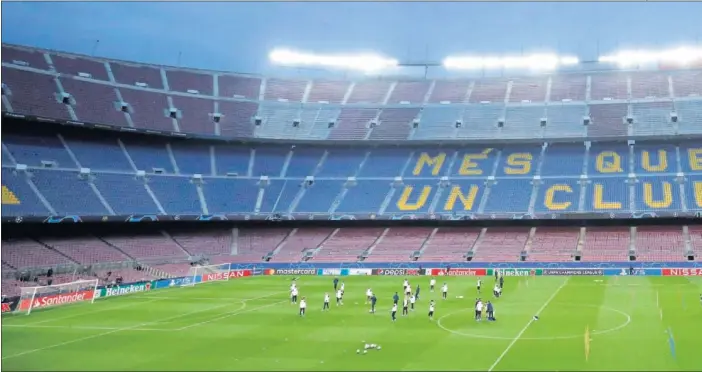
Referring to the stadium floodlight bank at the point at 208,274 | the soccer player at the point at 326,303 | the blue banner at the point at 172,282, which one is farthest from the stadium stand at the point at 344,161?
the soccer player at the point at 326,303

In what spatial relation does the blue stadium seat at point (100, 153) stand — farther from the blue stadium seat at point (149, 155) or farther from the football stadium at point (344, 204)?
the blue stadium seat at point (149, 155)

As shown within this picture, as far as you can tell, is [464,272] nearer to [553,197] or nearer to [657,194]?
[553,197]

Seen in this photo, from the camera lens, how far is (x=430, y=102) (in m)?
70.0

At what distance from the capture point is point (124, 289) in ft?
134

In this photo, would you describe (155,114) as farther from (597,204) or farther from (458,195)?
(597,204)

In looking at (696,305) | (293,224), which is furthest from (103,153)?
(696,305)

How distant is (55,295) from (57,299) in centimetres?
34

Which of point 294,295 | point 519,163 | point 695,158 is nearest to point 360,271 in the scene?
point 294,295

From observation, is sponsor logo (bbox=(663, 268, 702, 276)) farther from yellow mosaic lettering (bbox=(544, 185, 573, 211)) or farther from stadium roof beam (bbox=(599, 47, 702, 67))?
stadium roof beam (bbox=(599, 47, 702, 67))

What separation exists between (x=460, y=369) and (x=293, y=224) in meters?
46.0

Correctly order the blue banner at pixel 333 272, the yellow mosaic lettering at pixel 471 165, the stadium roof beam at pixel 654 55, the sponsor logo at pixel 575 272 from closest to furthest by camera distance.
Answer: the sponsor logo at pixel 575 272 < the blue banner at pixel 333 272 < the stadium roof beam at pixel 654 55 < the yellow mosaic lettering at pixel 471 165

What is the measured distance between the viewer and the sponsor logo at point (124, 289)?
39.3 m

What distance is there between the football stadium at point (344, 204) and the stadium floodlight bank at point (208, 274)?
0.26 metres

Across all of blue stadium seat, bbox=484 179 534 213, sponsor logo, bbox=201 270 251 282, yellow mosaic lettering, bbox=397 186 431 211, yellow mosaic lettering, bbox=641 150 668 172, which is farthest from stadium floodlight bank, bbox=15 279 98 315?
yellow mosaic lettering, bbox=641 150 668 172
